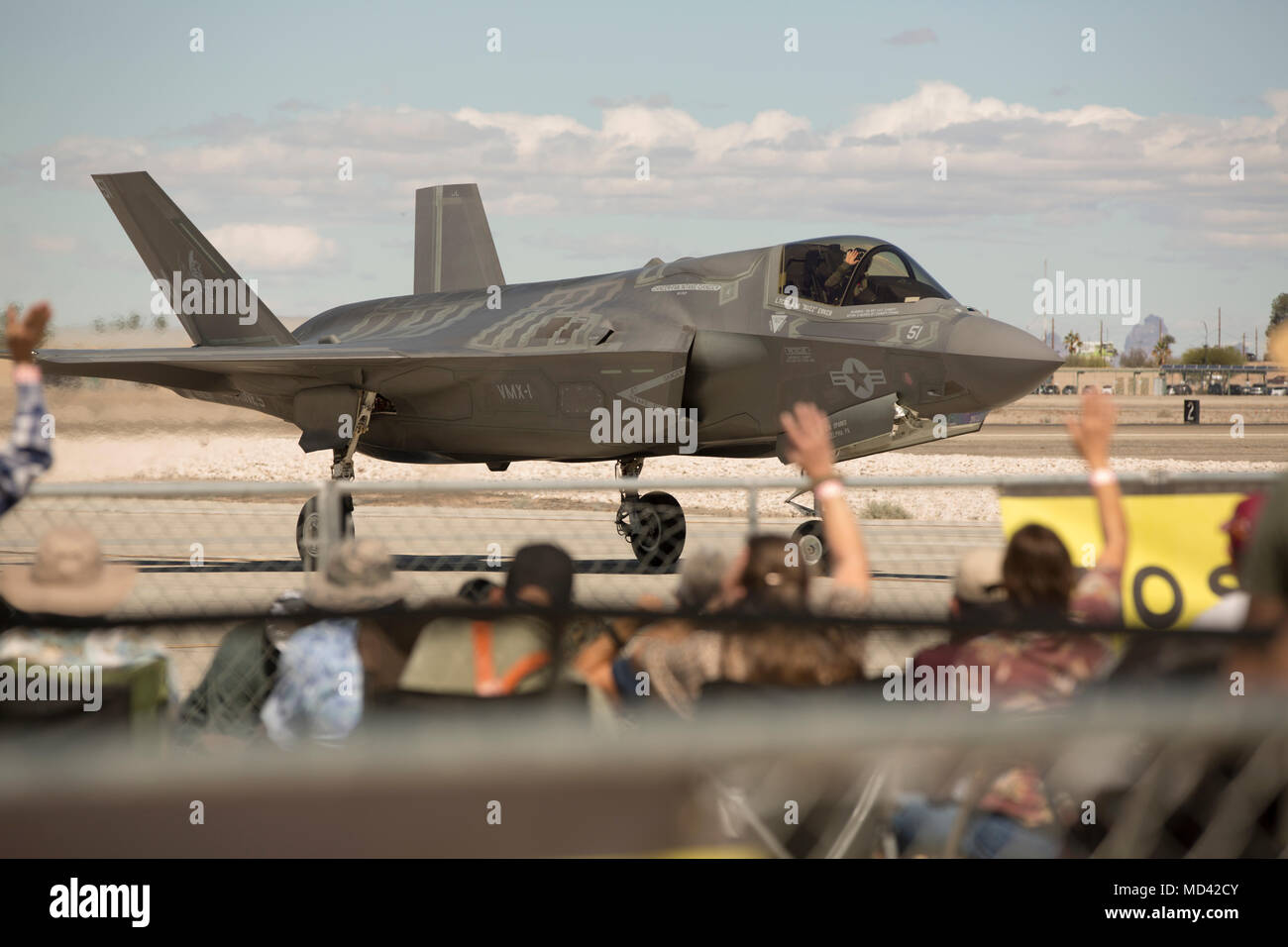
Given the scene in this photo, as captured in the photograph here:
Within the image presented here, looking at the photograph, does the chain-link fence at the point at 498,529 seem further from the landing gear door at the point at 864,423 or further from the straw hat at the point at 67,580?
the landing gear door at the point at 864,423

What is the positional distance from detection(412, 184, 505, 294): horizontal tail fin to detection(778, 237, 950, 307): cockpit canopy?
8.96m

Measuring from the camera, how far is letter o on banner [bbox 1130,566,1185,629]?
6.48 metres

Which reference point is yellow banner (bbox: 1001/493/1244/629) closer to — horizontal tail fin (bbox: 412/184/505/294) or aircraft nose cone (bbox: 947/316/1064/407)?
aircraft nose cone (bbox: 947/316/1064/407)

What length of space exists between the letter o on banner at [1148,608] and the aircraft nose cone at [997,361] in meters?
5.89

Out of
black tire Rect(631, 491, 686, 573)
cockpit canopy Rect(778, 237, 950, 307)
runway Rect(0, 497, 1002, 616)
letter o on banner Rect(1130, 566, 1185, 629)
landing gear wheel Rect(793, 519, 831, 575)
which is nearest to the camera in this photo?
letter o on banner Rect(1130, 566, 1185, 629)

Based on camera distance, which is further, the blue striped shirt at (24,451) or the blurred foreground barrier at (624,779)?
the blue striped shirt at (24,451)

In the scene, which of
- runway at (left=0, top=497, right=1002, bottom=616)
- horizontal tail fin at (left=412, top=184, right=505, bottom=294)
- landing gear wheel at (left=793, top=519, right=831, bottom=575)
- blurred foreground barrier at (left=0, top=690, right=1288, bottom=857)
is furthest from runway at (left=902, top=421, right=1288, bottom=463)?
blurred foreground barrier at (left=0, top=690, right=1288, bottom=857)

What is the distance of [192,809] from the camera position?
88.2 inches

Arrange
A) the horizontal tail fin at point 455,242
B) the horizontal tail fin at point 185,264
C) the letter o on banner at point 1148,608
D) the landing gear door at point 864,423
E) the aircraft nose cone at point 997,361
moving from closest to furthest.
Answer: the letter o on banner at point 1148,608, the aircraft nose cone at point 997,361, the landing gear door at point 864,423, the horizontal tail fin at point 185,264, the horizontal tail fin at point 455,242

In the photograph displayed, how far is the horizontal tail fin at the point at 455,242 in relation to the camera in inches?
840

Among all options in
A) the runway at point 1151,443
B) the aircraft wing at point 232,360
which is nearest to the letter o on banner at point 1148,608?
the aircraft wing at point 232,360
